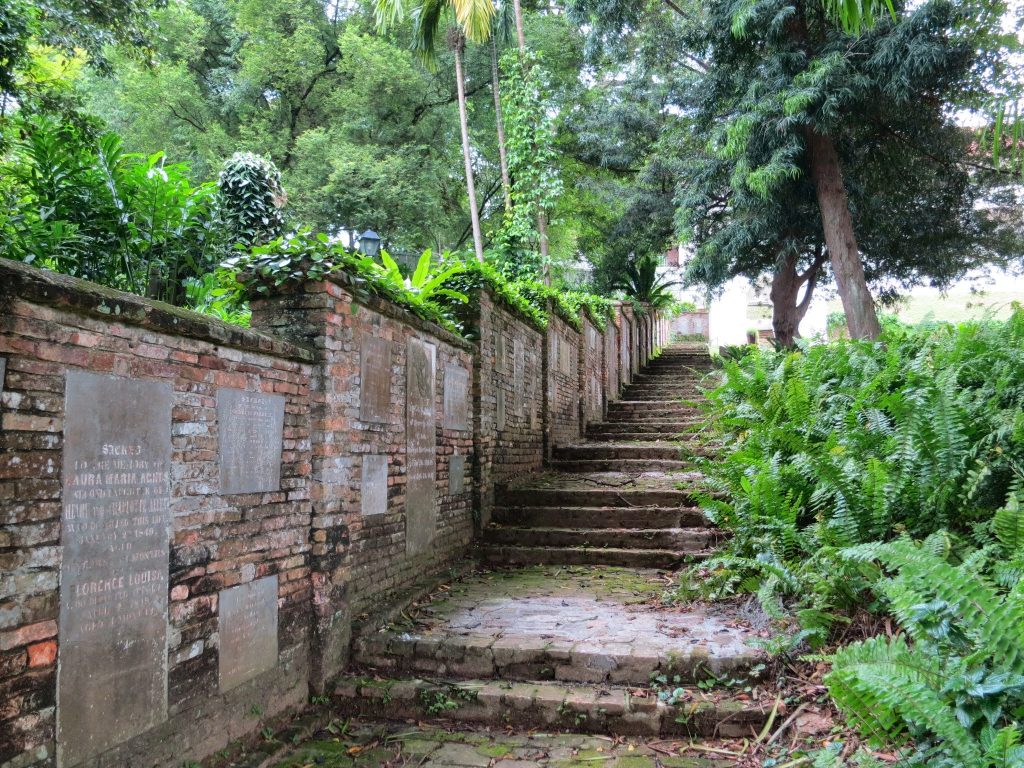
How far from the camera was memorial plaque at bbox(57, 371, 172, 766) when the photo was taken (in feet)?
7.51

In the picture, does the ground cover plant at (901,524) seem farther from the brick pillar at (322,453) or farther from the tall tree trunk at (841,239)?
the tall tree trunk at (841,239)

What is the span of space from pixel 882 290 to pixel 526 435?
9.54 metres

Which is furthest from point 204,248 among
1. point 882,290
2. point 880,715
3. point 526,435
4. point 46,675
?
point 882,290

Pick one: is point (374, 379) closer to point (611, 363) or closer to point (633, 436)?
point (633, 436)

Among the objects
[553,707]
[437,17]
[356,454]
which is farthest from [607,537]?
[437,17]

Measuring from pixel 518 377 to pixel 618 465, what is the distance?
1.81m

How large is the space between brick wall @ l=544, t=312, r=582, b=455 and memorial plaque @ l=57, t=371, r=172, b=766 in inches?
248

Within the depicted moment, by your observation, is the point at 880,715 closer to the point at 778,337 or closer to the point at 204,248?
the point at 204,248

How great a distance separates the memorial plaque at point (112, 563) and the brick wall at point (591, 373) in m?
8.38

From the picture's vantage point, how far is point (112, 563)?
2.45 m

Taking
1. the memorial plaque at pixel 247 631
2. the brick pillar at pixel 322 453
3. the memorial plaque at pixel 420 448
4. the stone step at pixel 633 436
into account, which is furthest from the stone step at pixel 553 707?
the stone step at pixel 633 436

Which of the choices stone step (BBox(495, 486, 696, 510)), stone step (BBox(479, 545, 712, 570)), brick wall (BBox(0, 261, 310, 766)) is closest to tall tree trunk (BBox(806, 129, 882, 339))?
stone step (BBox(495, 486, 696, 510))

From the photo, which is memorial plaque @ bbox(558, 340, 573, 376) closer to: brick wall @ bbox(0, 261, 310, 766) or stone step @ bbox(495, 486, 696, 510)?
stone step @ bbox(495, 486, 696, 510)

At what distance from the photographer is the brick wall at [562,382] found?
29.3 feet
